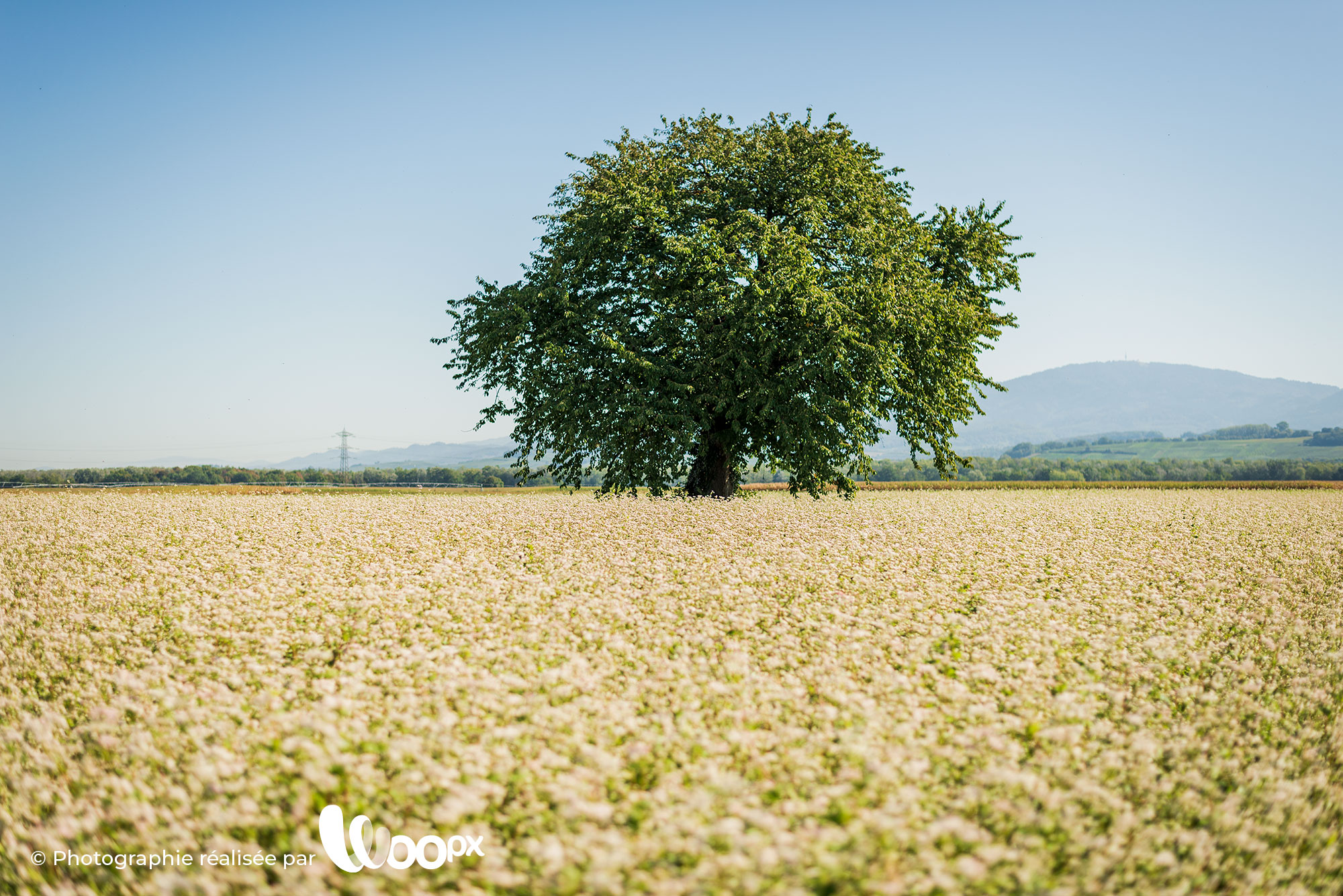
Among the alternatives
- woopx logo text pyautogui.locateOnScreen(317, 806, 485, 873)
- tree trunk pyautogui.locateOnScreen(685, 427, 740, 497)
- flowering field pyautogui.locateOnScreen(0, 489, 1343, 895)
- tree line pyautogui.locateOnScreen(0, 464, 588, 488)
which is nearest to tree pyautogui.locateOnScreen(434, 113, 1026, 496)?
tree trunk pyautogui.locateOnScreen(685, 427, 740, 497)

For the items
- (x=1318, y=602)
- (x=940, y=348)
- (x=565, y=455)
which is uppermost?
(x=940, y=348)

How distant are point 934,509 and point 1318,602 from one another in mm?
12344

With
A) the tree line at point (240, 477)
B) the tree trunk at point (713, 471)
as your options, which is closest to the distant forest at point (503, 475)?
the tree line at point (240, 477)

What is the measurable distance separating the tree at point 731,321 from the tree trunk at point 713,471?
79 millimetres

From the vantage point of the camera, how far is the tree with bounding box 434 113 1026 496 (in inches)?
978

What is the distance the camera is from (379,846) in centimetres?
469

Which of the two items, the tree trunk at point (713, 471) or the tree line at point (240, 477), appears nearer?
the tree trunk at point (713, 471)

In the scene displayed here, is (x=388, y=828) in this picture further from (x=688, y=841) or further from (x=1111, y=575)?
(x=1111, y=575)

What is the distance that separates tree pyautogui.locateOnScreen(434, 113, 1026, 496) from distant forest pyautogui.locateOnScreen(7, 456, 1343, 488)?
Result: 19.7 metres

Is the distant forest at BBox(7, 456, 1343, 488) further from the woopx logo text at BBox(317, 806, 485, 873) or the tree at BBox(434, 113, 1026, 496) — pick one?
the woopx logo text at BBox(317, 806, 485, 873)

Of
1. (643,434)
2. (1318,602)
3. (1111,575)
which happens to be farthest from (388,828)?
(643,434)

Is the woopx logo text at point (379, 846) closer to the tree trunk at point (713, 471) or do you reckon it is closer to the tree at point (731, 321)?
the tree at point (731, 321)

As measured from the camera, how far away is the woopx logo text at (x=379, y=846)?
14.9 ft

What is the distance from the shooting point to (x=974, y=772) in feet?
18.7
